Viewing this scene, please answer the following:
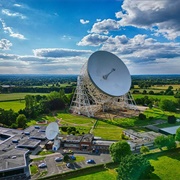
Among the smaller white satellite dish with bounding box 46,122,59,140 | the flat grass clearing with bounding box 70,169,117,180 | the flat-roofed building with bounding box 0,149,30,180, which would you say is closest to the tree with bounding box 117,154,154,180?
the flat grass clearing with bounding box 70,169,117,180

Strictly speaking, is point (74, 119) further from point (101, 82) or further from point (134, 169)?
point (134, 169)

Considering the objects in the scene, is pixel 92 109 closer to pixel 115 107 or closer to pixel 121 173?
pixel 115 107

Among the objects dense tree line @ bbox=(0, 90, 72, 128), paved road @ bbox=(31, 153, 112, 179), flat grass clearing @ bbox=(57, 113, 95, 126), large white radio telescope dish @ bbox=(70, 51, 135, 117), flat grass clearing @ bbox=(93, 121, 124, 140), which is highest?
large white radio telescope dish @ bbox=(70, 51, 135, 117)

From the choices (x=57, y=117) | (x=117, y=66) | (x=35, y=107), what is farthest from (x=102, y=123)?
→ (x=35, y=107)

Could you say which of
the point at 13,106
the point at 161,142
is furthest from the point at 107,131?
the point at 13,106

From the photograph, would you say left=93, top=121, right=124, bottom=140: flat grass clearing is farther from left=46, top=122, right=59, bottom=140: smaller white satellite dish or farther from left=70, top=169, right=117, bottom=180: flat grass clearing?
left=70, top=169, right=117, bottom=180: flat grass clearing

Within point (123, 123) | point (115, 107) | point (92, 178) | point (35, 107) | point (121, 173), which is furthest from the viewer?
point (115, 107)

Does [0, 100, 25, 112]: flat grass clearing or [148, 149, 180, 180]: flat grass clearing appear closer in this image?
[148, 149, 180, 180]: flat grass clearing
